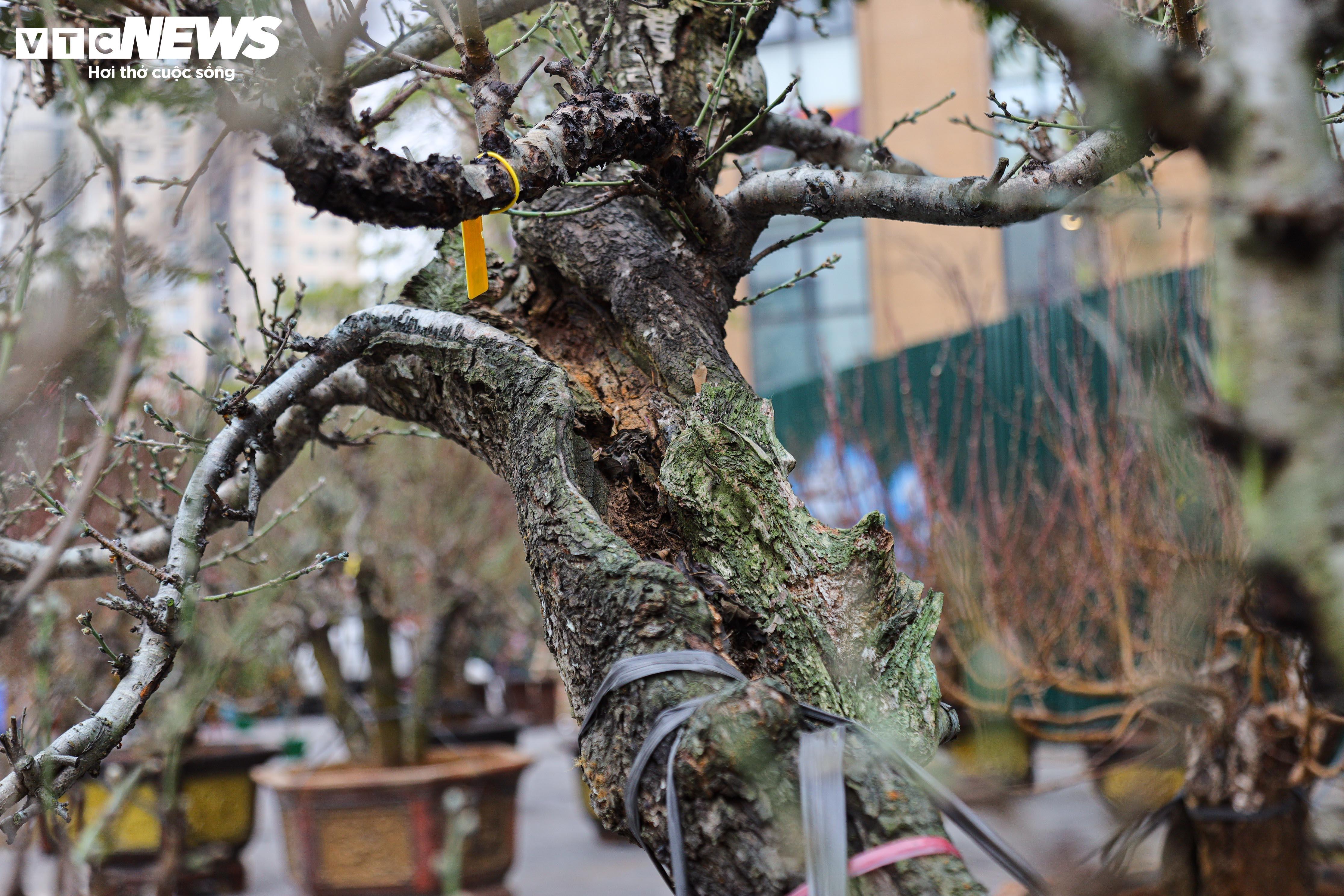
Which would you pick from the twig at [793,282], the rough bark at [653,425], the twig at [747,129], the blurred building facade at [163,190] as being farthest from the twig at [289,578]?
the twig at [793,282]

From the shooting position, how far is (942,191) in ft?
6.12

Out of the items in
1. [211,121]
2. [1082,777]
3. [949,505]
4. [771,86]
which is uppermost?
[771,86]

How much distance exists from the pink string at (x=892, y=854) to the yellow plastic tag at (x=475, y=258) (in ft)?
3.16

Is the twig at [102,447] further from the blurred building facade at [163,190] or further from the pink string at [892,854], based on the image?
the pink string at [892,854]

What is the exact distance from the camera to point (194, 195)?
4.24 ft

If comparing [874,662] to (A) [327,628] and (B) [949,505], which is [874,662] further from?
(A) [327,628]

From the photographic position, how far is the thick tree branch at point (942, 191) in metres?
1.79

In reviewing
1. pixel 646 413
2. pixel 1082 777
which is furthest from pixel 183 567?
pixel 1082 777

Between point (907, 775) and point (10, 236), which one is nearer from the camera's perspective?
point (907, 775)

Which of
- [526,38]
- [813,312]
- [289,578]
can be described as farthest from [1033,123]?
[813,312]

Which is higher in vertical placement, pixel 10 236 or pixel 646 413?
pixel 10 236

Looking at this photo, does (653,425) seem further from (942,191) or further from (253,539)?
(253,539)

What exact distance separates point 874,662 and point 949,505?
3.25 meters

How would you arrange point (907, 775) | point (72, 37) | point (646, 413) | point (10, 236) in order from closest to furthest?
1. point (907, 775)
2. point (646, 413)
3. point (72, 37)
4. point (10, 236)
